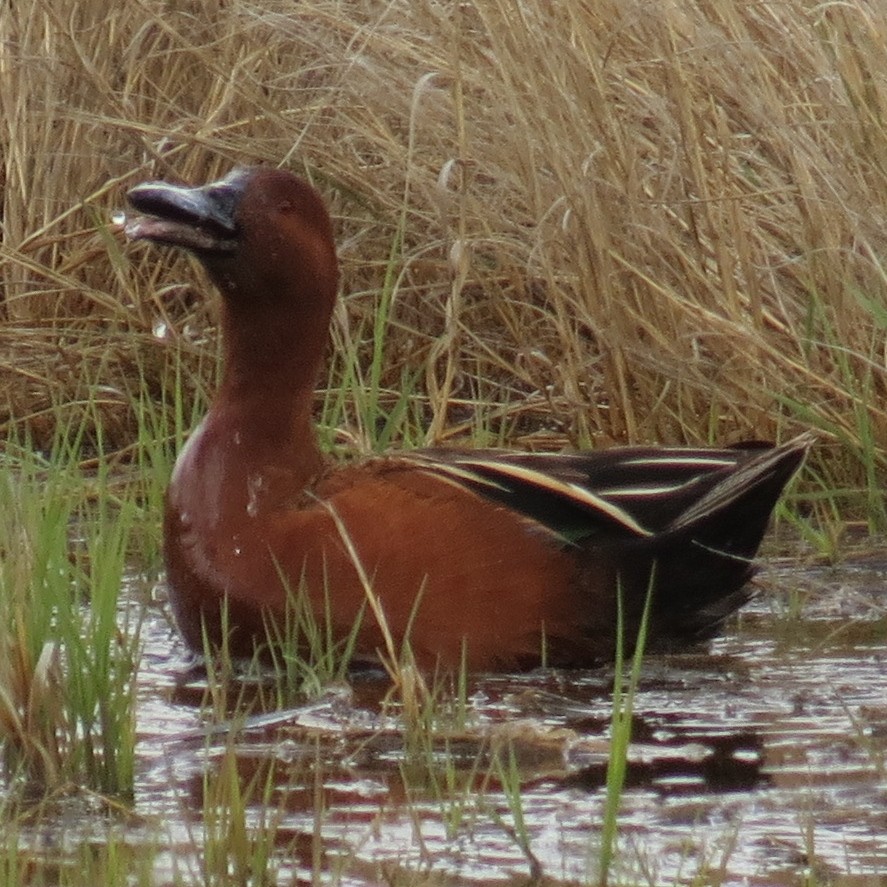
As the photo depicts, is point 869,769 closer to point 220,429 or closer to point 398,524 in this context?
point 398,524

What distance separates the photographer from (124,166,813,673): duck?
3994 mm

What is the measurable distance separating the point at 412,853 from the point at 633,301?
8.72 ft

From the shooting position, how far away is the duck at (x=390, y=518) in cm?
399

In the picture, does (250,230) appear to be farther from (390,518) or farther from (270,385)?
(390,518)

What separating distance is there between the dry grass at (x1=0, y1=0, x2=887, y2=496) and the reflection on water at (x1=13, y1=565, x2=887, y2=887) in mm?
1054

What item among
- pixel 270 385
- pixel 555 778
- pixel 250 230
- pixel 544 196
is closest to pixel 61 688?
pixel 555 778

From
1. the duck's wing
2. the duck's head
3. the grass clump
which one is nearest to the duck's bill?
the duck's head

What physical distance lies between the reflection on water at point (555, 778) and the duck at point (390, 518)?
0.33ft

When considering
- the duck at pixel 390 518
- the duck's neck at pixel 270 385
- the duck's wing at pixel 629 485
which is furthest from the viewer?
the duck's neck at pixel 270 385

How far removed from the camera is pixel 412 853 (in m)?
2.84

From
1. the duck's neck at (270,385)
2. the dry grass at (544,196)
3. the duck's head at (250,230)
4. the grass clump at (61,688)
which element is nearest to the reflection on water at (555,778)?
the grass clump at (61,688)

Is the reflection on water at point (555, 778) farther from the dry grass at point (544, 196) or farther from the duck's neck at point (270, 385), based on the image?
the dry grass at point (544, 196)

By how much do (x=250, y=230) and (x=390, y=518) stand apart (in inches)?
25.8

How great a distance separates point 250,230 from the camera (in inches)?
169
